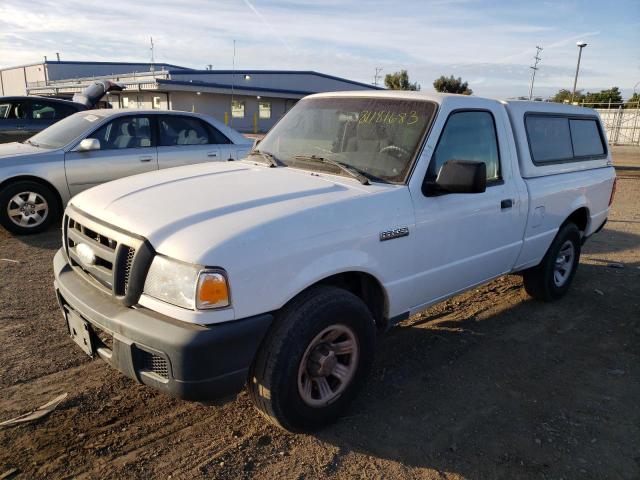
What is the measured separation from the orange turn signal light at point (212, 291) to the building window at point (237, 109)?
1425 inches

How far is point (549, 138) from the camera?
469 cm

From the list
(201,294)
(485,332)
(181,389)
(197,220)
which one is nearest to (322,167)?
(197,220)

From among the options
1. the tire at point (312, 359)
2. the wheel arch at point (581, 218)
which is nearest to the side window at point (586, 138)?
the wheel arch at point (581, 218)

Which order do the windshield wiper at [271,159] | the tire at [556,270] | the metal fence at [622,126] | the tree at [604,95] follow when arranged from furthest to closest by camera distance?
1. the tree at [604,95]
2. the metal fence at [622,126]
3. the tire at [556,270]
4. the windshield wiper at [271,159]

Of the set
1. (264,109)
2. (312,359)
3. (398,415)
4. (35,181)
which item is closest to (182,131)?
(35,181)

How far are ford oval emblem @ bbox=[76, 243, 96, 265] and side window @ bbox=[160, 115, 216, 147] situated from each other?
4899 mm

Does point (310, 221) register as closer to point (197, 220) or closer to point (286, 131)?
point (197, 220)

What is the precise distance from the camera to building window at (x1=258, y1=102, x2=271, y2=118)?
128ft

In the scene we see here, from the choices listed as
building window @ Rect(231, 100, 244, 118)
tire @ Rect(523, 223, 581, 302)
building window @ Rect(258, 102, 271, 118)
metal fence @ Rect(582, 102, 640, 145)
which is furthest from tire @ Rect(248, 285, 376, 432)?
building window @ Rect(258, 102, 271, 118)

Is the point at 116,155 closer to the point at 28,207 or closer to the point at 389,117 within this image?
the point at 28,207

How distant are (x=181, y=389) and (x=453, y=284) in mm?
2183

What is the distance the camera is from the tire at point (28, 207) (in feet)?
21.3

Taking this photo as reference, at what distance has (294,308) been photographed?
104 inches

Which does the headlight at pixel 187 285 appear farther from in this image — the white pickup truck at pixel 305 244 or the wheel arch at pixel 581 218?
the wheel arch at pixel 581 218
